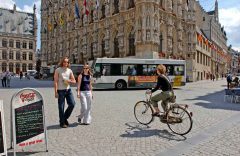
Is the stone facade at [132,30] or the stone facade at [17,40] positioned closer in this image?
the stone facade at [132,30]

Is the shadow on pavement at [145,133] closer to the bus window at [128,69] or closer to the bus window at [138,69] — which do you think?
the bus window at [128,69]

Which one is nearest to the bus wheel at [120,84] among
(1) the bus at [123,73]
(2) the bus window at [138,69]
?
(1) the bus at [123,73]

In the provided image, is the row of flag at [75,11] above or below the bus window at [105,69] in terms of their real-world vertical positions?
above

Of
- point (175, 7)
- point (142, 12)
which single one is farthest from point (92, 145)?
point (175, 7)

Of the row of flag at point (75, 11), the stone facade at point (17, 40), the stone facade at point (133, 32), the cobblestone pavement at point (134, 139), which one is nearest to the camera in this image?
the cobblestone pavement at point (134, 139)

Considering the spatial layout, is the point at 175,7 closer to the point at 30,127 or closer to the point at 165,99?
the point at 165,99

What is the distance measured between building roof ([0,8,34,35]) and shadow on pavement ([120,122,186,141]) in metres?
96.3

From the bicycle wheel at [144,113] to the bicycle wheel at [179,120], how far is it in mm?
977

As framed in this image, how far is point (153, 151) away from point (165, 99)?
86.2 inches

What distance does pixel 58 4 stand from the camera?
60.2 metres

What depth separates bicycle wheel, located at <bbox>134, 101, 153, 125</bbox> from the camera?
819 cm

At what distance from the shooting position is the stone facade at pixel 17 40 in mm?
94125

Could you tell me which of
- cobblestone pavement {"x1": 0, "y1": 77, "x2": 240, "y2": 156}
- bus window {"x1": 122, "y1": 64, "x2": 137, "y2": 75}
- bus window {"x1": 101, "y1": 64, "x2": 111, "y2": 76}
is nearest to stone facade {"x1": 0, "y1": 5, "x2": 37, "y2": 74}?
bus window {"x1": 101, "y1": 64, "x2": 111, "y2": 76}

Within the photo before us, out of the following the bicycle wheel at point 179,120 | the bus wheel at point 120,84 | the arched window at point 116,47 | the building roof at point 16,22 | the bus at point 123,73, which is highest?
the building roof at point 16,22
